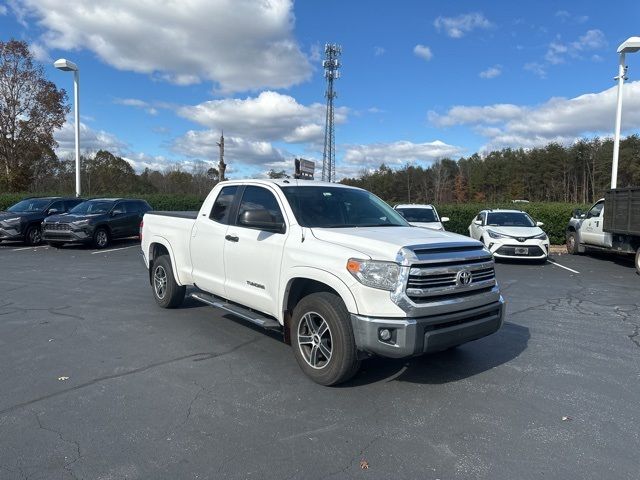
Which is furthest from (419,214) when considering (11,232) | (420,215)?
(11,232)

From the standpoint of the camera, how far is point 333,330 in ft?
13.7

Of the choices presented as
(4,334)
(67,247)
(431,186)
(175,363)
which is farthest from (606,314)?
(431,186)

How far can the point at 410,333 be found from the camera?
390cm

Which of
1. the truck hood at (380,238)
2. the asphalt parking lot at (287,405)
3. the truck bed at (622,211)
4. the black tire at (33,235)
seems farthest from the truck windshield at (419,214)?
the black tire at (33,235)

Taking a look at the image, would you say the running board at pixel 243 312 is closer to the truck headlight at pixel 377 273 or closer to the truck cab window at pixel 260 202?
the truck cab window at pixel 260 202

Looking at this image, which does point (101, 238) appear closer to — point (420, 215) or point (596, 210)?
point (420, 215)

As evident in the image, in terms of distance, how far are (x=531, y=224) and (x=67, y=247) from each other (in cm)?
1525

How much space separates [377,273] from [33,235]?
16.3 m

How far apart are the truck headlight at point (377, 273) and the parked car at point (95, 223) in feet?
45.4

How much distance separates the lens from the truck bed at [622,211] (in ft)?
38.9

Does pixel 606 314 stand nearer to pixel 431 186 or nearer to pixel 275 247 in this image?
pixel 275 247

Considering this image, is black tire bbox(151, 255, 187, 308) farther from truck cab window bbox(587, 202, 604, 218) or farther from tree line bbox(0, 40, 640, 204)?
tree line bbox(0, 40, 640, 204)

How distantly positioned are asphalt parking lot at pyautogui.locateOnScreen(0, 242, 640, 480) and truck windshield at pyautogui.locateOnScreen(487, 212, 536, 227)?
8.36 metres

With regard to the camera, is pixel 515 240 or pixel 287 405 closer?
pixel 287 405
